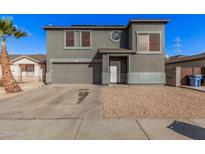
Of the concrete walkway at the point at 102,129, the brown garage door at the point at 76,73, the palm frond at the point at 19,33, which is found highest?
the palm frond at the point at 19,33

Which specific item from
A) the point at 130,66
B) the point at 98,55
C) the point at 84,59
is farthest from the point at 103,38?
the point at 130,66

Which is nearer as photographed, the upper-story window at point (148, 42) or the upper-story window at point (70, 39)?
the upper-story window at point (148, 42)

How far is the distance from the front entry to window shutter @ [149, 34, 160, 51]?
3.16m

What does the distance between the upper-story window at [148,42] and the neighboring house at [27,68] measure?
15.1 meters

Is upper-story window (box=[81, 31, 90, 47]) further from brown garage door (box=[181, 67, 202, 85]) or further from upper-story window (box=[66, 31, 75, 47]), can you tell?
brown garage door (box=[181, 67, 202, 85])

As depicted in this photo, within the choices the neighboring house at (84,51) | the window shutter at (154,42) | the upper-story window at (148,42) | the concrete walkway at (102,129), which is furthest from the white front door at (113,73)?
the concrete walkway at (102,129)

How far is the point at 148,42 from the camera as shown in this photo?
15367mm

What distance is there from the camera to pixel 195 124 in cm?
445

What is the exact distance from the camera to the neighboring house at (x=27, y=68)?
74.7 ft

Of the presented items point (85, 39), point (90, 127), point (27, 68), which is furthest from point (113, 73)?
point (27, 68)

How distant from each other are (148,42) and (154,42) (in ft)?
2.16

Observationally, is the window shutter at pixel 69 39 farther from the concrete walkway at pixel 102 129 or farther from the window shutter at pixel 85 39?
the concrete walkway at pixel 102 129

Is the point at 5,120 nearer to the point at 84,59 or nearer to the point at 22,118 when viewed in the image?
the point at 22,118

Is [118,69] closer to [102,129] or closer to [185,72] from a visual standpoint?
[185,72]
